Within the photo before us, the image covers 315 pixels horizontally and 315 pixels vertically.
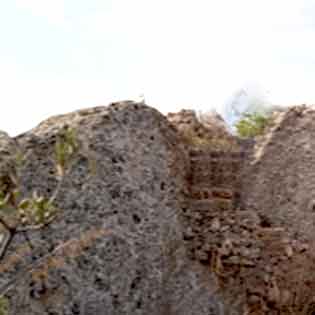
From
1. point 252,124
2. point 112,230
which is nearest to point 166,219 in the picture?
point 112,230

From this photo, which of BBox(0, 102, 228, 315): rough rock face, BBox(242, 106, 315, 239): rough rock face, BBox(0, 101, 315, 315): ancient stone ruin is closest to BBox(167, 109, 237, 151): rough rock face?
BBox(0, 101, 315, 315): ancient stone ruin

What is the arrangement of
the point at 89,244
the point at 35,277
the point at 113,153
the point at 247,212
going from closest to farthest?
the point at 35,277 → the point at 89,244 → the point at 113,153 → the point at 247,212

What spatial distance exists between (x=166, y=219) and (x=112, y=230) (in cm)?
114

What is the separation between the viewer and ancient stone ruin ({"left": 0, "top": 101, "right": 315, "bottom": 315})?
9.92 meters

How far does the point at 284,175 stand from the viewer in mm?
12875

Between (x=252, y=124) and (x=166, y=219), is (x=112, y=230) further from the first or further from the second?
(x=252, y=124)

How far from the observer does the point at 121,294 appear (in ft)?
33.5

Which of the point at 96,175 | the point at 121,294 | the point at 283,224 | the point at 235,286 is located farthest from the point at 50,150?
the point at 283,224

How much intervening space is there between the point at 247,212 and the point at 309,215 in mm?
996

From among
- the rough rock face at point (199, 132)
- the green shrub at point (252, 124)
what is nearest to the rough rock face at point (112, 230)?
the rough rock face at point (199, 132)

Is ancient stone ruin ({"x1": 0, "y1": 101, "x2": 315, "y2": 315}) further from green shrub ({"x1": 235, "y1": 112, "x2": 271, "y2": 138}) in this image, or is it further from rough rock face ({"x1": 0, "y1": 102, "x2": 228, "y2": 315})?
green shrub ({"x1": 235, "y1": 112, "x2": 271, "y2": 138})

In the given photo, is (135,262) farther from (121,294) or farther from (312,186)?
(312,186)

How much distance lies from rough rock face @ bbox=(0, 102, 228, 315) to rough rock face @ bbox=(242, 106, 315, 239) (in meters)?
1.41

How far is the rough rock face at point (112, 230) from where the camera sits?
31.8 feet
